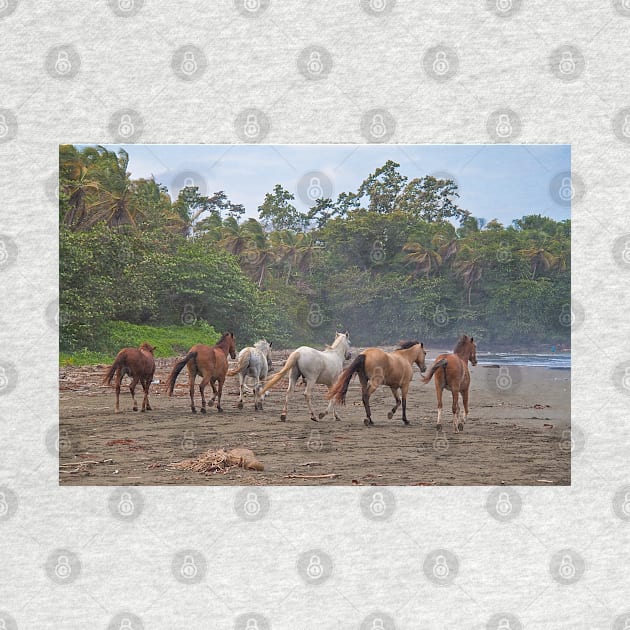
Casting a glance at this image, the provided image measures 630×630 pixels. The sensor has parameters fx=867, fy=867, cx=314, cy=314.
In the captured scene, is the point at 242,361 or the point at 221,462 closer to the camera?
the point at 221,462

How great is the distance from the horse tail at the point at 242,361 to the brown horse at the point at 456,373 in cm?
175

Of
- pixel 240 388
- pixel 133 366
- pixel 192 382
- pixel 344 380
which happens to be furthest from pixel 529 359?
pixel 133 366

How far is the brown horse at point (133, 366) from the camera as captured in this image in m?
8.42

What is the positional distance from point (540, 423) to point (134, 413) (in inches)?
153

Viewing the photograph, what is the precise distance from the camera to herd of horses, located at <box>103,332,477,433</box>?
8.28 meters

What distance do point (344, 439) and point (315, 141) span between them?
2783mm

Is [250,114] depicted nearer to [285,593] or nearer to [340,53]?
[340,53]

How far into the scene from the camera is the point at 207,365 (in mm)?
8672

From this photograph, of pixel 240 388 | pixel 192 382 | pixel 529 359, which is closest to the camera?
pixel 529 359

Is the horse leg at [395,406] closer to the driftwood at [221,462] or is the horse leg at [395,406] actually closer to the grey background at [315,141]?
the grey background at [315,141]

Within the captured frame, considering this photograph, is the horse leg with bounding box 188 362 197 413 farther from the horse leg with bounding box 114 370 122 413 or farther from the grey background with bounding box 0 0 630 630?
the grey background with bounding box 0 0 630 630

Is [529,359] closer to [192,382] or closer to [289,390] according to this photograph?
[289,390]

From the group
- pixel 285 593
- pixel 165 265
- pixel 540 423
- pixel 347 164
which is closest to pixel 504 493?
pixel 540 423

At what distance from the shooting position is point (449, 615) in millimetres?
6965
